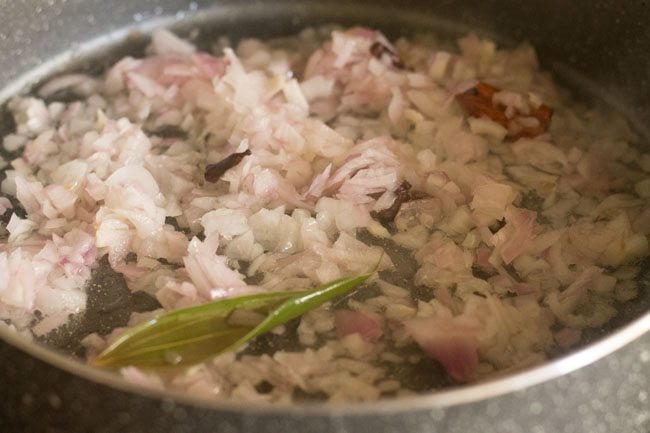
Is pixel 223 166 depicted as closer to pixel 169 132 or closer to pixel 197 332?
pixel 169 132

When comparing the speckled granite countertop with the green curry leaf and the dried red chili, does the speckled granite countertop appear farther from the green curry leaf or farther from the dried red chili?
the dried red chili

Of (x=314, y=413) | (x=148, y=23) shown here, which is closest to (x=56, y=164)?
(x=148, y=23)

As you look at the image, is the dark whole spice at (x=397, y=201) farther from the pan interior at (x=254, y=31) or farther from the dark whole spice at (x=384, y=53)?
the pan interior at (x=254, y=31)

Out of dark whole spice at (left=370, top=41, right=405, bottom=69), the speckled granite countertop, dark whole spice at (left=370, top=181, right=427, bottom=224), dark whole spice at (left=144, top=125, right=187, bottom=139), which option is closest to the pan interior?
dark whole spice at (left=370, top=41, right=405, bottom=69)

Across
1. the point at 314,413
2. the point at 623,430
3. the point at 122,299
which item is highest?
the point at 314,413

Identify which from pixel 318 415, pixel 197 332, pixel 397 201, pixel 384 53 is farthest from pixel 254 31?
pixel 318 415

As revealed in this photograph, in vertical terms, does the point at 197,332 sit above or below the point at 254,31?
below

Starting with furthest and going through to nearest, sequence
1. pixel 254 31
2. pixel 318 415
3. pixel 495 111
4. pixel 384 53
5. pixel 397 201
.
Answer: pixel 254 31 → pixel 384 53 → pixel 495 111 → pixel 397 201 → pixel 318 415

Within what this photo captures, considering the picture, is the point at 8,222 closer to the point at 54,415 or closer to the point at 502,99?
the point at 54,415
